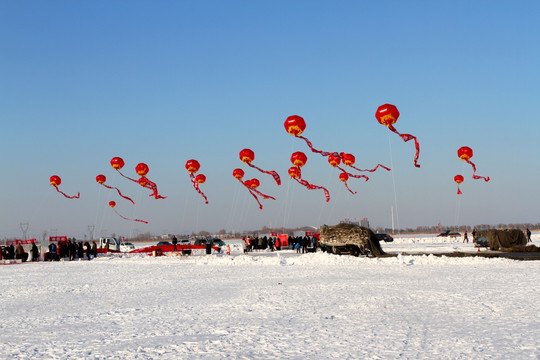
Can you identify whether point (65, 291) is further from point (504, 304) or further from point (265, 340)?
point (504, 304)

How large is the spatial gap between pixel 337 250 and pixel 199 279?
553 inches

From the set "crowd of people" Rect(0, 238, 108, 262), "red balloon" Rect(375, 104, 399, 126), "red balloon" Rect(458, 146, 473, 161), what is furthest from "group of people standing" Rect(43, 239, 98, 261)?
"red balloon" Rect(458, 146, 473, 161)

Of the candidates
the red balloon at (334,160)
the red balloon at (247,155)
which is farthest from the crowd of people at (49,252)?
the red balloon at (334,160)

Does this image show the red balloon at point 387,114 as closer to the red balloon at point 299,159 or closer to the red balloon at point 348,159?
the red balloon at point 299,159

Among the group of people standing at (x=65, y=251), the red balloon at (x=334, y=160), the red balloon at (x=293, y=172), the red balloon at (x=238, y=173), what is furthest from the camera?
the red balloon at (x=238, y=173)

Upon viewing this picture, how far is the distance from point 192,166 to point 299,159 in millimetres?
8181

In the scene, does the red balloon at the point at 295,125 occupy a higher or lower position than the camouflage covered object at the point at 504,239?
higher

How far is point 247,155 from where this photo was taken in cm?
3359

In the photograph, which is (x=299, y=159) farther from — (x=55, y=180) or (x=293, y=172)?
(x=55, y=180)

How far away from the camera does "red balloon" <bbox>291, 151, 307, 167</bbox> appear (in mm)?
33531

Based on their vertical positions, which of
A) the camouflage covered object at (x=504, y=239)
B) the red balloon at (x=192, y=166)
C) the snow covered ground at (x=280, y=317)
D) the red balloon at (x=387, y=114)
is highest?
the red balloon at (x=387, y=114)

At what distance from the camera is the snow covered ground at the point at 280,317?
24.0 ft

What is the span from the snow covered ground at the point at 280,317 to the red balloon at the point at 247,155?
1649 centimetres

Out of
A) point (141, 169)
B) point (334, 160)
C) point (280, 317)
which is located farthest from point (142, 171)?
point (280, 317)
